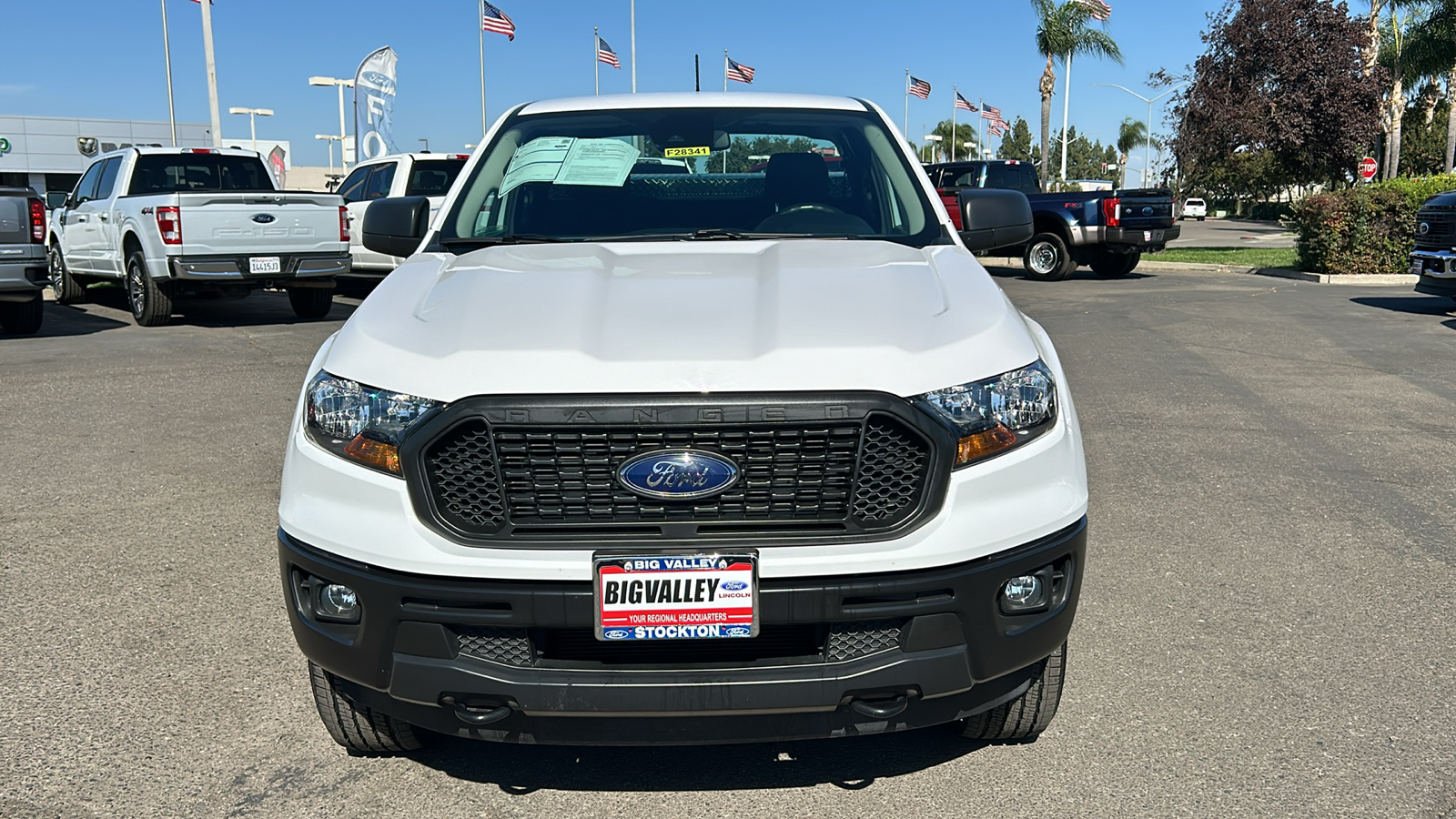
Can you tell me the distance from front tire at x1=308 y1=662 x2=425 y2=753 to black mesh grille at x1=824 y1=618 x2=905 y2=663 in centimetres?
115

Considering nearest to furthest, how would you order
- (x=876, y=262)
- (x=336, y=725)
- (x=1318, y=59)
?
(x=336, y=725), (x=876, y=262), (x=1318, y=59)

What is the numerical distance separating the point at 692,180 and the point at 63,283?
14.5 meters

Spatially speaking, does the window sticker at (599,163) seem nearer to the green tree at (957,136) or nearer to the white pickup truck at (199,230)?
the white pickup truck at (199,230)

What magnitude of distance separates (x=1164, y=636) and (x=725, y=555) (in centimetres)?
217

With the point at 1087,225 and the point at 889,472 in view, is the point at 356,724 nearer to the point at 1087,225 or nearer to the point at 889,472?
the point at 889,472

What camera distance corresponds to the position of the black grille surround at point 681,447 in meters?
2.54

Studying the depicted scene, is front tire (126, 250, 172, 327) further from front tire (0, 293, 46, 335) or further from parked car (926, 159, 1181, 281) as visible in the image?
parked car (926, 159, 1181, 281)

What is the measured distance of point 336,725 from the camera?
3.11 metres

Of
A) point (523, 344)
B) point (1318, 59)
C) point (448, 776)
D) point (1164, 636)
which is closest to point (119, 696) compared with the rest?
point (448, 776)

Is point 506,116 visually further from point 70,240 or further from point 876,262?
point 70,240

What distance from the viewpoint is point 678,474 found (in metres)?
2.56

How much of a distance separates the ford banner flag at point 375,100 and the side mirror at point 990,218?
2390cm

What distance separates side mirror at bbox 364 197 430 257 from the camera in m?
4.42

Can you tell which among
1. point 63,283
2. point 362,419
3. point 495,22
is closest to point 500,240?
point 362,419
